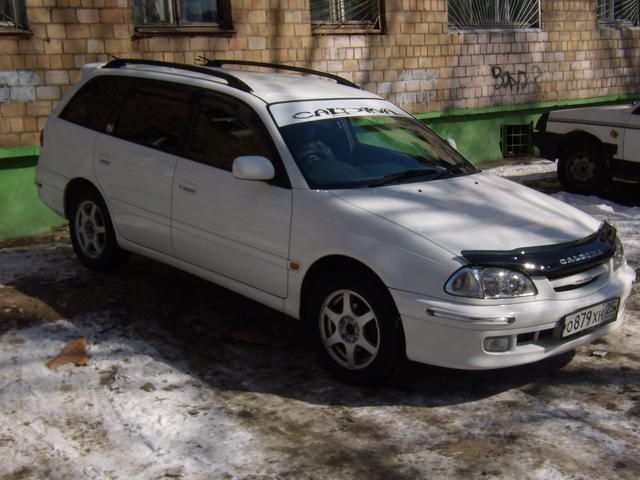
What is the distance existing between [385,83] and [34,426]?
8750 mm

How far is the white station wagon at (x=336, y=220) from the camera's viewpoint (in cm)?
461

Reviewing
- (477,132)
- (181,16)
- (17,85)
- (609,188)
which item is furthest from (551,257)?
(477,132)

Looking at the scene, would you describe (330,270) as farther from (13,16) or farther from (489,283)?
(13,16)

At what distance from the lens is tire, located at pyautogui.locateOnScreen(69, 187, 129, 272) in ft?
22.0

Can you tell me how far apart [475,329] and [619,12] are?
43.5 ft

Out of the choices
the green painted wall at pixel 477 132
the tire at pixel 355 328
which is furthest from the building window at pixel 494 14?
the tire at pixel 355 328

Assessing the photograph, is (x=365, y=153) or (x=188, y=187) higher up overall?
(x=365, y=153)

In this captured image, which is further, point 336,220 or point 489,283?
point 336,220

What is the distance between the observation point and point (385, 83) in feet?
40.3

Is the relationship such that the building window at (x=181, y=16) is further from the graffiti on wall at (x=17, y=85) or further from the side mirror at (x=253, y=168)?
the side mirror at (x=253, y=168)

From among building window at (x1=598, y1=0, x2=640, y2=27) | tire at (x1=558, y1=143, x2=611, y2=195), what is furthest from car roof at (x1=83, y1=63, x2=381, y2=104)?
building window at (x1=598, y1=0, x2=640, y2=27)

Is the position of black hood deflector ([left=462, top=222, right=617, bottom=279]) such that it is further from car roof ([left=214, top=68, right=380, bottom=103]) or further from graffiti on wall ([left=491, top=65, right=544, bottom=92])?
graffiti on wall ([left=491, top=65, right=544, bottom=92])

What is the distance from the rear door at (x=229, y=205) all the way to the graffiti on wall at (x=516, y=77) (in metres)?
8.89

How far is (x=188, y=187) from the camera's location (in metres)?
5.81
